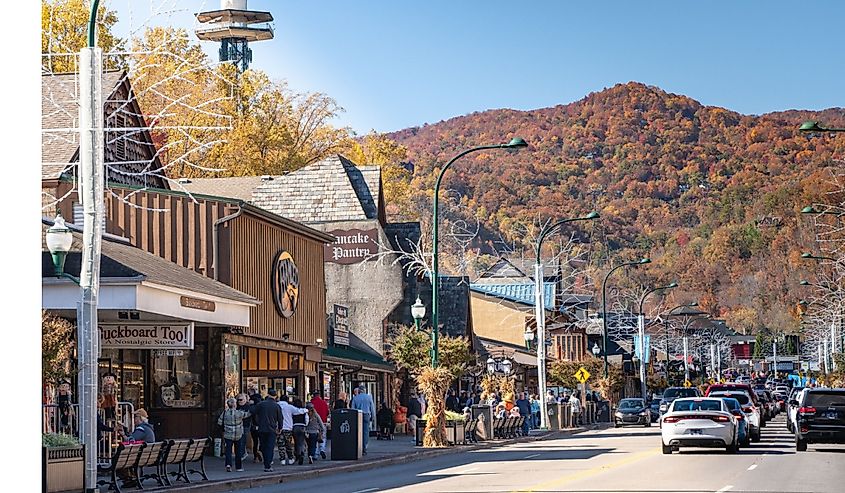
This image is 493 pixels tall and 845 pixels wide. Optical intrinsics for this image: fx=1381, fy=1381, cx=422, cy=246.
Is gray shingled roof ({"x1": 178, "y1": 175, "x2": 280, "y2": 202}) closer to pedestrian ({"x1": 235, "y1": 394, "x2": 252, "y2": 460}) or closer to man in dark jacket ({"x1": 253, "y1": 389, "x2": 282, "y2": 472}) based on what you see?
pedestrian ({"x1": 235, "y1": 394, "x2": 252, "y2": 460})

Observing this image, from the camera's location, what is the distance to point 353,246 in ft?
190

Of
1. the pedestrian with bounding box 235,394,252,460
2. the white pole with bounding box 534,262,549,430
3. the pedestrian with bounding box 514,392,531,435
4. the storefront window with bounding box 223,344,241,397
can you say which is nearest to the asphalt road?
the pedestrian with bounding box 235,394,252,460

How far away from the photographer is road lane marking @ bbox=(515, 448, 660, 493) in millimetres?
23794

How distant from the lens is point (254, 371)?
1559 inches

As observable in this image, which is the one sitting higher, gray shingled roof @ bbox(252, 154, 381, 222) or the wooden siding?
gray shingled roof @ bbox(252, 154, 381, 222)

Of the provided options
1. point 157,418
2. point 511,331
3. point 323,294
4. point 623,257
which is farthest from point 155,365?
point 623,257

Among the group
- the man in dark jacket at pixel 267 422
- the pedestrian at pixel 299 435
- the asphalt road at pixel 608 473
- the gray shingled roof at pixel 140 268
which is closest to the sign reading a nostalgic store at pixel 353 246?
the asphalt road at pixel 608 473

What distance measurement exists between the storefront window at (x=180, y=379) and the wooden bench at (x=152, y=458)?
9.72 m

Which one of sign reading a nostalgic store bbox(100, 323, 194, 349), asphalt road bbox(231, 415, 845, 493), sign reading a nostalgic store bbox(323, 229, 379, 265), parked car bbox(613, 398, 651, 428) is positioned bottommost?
parked car bbox(613, 398, 651, 428)

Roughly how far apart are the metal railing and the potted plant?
7.84 feet

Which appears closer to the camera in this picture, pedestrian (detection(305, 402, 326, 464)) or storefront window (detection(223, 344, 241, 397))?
pedestrian (detection(305, 402, 326, 464))

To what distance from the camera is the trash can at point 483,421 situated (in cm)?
4756

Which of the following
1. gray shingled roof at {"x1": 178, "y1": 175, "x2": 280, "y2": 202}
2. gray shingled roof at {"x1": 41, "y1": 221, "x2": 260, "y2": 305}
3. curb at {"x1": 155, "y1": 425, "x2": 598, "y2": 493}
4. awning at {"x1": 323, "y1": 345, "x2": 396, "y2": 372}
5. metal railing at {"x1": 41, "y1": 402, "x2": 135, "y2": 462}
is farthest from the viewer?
gray shingled roof at {"x1": 178, "y1": 175, "x2": 280, "y2": 202}
